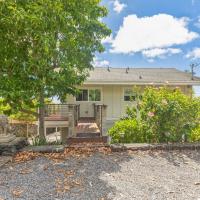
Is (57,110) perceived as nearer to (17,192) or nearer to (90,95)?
(90,95)

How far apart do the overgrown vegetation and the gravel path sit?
0.90m

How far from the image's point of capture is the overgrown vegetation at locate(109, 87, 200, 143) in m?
7.55

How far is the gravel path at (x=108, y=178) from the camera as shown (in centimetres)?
460

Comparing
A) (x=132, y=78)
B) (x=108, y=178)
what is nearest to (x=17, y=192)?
(x=108, y=178)

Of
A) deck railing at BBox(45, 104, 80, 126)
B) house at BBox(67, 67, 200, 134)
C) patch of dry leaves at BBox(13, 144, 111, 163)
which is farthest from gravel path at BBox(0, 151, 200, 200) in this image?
house at BBox(67, 67, 200, 134)

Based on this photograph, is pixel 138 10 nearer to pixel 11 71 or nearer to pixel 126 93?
pixel 126 93

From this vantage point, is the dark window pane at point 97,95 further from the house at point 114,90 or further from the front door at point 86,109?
the front door at point 86,109

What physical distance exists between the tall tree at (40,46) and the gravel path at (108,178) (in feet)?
8.61

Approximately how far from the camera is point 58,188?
15.8 ft

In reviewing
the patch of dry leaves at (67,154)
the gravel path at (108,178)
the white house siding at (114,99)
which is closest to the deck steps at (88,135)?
the white house siding at (114,99)

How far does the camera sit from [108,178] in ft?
17.5

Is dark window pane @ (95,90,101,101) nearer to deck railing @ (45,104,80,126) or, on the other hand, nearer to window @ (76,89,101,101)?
window @ (76,89,101,101)

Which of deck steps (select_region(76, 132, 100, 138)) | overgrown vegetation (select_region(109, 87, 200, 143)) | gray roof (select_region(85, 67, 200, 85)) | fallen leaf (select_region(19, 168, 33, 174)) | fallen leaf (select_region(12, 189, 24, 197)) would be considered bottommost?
fallen leaf (select_region(12, 189, 24, 197))

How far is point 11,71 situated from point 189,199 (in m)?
6.17
